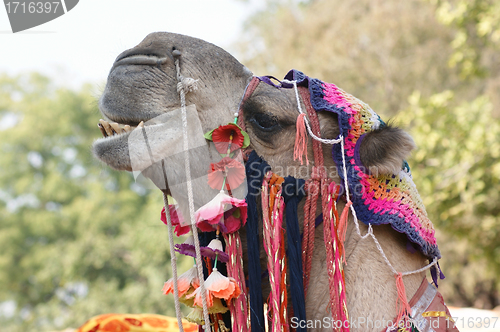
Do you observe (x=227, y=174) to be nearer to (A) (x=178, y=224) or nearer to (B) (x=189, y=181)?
(B) (x=189, y=181)

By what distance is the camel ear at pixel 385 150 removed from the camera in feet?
6.18

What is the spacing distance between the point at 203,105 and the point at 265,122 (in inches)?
11.2

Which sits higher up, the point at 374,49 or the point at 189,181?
the point at 374,49

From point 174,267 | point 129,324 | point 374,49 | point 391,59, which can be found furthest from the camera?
point 391,59

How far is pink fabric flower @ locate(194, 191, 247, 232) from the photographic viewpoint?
1.69 meters

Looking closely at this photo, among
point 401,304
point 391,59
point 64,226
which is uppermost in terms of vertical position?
point 391,59

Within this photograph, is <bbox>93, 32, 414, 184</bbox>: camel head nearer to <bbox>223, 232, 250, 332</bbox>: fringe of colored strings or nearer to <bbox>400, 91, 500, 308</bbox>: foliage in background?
<bbox>223, 232, 250, 332</bbox>: fringe of colored strings

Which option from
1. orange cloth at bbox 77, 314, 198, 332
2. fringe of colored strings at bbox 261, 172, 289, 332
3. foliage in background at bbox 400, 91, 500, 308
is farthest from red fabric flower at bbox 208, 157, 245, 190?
foliage in background at bbox 400, 91, 500, 308

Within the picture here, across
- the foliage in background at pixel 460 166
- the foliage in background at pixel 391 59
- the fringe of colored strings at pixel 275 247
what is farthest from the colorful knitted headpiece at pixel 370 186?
the foliage in background at pixel 391 59

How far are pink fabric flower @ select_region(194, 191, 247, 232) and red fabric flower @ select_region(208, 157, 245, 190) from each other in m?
0.07

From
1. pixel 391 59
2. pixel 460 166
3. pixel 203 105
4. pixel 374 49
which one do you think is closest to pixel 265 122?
pixel 203 105

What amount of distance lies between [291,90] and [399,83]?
12.8 meters

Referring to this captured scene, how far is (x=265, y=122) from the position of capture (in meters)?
1.95

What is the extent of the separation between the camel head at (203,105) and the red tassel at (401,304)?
1.52 ft
